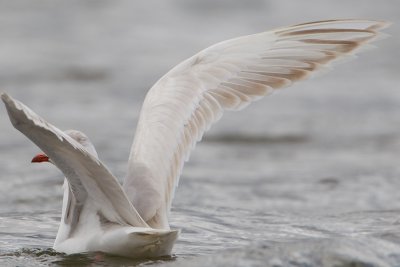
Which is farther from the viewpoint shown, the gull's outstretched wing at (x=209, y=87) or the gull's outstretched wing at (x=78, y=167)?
the gull's outstretched wing at (x=209, y=87)

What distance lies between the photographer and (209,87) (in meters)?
7.21

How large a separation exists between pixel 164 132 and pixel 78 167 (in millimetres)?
961

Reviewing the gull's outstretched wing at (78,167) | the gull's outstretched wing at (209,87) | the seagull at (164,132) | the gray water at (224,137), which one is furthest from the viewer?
the gray water at (224,137)

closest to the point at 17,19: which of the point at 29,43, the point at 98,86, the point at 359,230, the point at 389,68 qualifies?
the point at 29,43

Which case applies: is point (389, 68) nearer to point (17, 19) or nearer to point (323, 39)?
point (17, 19)

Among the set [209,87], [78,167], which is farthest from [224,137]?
[78,167]

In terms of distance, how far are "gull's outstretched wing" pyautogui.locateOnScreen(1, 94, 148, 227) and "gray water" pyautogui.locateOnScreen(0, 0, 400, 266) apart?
11.4 inches

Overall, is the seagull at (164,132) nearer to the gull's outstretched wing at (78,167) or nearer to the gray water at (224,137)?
the gull's outstretched wing at (78,167)

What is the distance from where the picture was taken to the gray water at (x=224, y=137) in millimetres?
6977

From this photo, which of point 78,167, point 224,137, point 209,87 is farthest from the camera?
point 224,137

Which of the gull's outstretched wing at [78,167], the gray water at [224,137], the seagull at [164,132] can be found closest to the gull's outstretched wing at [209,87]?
the seagull at [164,132]

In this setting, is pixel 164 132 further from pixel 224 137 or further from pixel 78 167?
pixel 224 137

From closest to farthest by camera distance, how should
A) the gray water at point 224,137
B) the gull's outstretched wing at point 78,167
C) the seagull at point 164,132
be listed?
the gull's outstretched wing at point 78,167 < the seagull at point 164,132 < the gray water at point 224,137

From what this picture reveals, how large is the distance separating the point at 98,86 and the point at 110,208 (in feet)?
28.9
